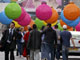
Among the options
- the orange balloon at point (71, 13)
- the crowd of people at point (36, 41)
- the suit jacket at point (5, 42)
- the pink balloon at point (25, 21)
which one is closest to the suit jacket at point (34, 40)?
the crowd of people at point (36, 41)

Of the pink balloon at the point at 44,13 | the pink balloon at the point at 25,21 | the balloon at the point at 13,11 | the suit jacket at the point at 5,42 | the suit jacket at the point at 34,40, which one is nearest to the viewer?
the suit jacket at the point at 5,42

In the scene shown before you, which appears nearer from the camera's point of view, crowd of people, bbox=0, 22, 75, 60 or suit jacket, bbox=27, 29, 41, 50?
crowd of people, bbox=0, 22, 75, 60

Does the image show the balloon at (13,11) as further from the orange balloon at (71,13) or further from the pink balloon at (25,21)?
the orange balloon at (71,13)

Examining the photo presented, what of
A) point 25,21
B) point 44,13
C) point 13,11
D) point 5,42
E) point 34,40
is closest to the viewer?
point 5,42

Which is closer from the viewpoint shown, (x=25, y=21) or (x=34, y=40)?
(x=34, y=40)

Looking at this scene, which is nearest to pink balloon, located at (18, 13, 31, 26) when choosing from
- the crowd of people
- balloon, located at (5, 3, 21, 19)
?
balloon, located at (5, 3, 21, 19)

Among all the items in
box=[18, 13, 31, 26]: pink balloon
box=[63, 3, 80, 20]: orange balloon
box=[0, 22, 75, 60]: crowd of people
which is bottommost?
box=[0, 22, 75, 60]: crowd of people

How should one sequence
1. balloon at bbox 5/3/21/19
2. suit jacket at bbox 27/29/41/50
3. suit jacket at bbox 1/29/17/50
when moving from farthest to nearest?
1. balloon at bbox 5/3/21/19
2. suit jacket at bbox 27/29/41/50
3. suit jacket at bbox 1/29/17/50

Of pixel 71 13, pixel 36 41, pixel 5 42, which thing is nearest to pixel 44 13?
pixel 71 13

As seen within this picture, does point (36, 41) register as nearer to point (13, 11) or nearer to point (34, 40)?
point (34, 40)

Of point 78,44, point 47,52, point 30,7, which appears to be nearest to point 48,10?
point 78,44

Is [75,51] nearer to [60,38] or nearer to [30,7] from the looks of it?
[60,38]

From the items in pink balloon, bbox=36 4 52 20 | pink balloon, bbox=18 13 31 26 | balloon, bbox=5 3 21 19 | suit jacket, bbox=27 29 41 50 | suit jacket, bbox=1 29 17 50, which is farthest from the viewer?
pink balloon, bbox=18 13 31 26

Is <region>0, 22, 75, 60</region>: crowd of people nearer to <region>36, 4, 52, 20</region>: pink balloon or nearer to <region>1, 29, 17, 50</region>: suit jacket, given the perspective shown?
<region>1, 29, 17, 50</region>: suit jacket
